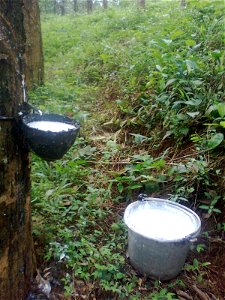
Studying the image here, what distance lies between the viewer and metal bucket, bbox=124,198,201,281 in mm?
1723

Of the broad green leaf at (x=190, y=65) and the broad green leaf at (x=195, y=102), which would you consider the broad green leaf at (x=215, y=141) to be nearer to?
the broad green leaf at (x=195, y=102)

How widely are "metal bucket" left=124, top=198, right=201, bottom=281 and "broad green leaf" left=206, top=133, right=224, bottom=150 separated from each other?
2.05 feet

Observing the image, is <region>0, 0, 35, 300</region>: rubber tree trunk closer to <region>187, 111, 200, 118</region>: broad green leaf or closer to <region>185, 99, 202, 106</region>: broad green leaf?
<region>187, 111, 200, 118</region>: broad green leaf

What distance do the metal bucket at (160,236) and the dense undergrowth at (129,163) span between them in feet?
0.30

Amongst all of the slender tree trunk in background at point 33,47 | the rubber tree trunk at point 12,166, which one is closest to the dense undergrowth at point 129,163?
the rubber tree trunk at point 12,166

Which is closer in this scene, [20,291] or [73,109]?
[20,291]

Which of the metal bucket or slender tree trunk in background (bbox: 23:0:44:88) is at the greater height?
slender tree trunk in background (bbox: 23:0:44:88)

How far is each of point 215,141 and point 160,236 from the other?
0.96m

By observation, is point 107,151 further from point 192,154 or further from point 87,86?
point 87,86

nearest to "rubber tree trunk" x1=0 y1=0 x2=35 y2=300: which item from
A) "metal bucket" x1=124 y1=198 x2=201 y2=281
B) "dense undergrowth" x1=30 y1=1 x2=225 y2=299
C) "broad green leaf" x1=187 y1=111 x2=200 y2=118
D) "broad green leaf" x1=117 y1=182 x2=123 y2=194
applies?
"dense undergrowth" x1=30 y1=1 x2=225 y2=299

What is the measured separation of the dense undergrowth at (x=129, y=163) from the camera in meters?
1.85

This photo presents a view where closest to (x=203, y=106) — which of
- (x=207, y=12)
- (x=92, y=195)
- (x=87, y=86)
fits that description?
(x=92, y=195)

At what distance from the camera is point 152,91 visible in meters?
3.34

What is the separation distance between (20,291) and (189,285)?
3.17 feet
